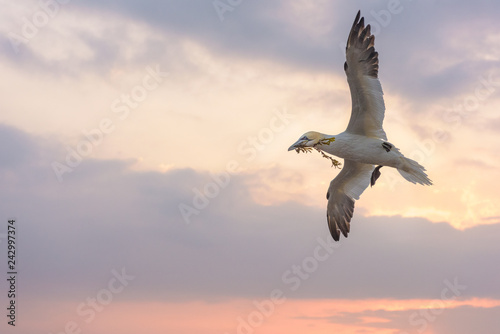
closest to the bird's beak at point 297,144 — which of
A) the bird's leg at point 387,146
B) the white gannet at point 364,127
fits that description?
the white gannet at point 364,127

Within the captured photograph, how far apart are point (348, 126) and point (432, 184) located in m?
3.49

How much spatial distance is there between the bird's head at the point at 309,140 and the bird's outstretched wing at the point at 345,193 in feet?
10.4

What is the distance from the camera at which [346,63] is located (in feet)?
72.2

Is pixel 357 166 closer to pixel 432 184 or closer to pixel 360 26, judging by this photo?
pixel 432 184

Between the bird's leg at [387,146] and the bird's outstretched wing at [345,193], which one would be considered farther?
the bird's outstretched wing at [345,193]

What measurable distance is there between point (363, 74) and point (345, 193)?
18.4 feet

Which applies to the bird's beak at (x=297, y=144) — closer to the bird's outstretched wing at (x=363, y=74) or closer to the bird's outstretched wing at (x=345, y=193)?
the bird's outstretched wing at (x=363, y=74)

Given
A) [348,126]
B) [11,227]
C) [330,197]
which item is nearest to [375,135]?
[348,126]

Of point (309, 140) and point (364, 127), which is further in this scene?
point (364, 127)

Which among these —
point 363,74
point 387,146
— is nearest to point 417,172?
point 387,146

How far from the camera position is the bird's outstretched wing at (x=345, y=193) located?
25219mm

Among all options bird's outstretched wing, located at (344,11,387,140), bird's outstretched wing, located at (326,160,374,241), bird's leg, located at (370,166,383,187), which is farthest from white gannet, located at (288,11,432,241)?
bird's outstretched wing, located at (326,160,374,241)

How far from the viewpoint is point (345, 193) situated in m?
25.7

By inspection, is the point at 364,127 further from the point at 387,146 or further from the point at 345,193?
the point at 345,193
